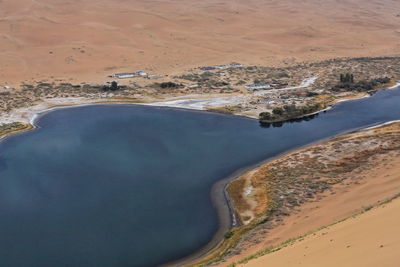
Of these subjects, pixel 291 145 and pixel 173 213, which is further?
pixel 291 145

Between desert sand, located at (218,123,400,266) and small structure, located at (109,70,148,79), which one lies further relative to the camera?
small structure, located at (109,70,148,79)

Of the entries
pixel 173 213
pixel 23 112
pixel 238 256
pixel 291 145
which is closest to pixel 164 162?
pixel 173 213

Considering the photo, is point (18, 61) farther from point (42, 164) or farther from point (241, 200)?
point (241, 200)

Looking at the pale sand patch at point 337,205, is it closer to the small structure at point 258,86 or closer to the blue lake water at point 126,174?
the blue lake water at point 126,174

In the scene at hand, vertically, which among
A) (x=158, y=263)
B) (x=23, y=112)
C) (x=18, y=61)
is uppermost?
(x=18, y=61)

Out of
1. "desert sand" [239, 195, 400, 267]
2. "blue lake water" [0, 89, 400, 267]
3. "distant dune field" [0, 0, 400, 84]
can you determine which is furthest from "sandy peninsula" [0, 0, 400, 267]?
"blue lake water" [0, 89, 400, 267]

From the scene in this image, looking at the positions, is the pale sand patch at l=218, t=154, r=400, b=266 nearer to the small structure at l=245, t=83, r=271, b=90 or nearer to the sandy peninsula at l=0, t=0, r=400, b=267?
the sandy peninsula at l=0, t=0, r=400, b=267

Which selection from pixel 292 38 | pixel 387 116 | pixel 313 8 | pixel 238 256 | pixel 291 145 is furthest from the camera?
pixel 313 8
